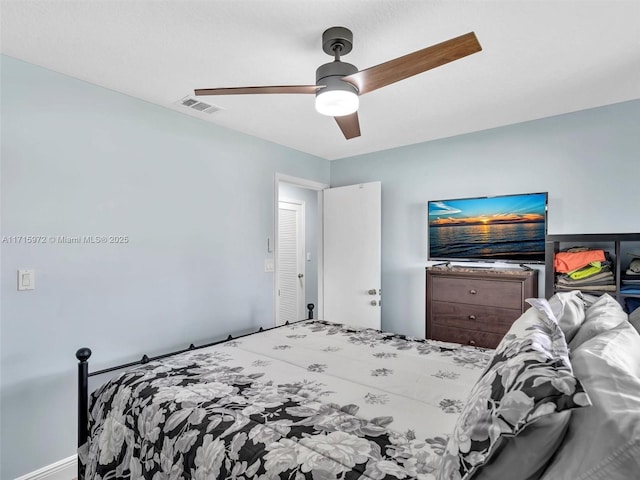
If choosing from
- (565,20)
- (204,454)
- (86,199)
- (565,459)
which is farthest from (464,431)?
(86,199)

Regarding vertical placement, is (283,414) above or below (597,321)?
below

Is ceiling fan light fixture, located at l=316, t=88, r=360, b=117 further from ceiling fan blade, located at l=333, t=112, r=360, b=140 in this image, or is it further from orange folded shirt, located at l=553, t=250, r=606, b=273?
orange folded shirt, located at l=553, t=250, r=606, b=273

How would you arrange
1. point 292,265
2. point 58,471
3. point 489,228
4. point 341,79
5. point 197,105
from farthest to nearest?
1. point 292,265
2. point 489,228
3. point 197,105
4. point 58,471
5. point 341,79

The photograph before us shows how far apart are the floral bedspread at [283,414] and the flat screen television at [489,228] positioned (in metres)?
1.38

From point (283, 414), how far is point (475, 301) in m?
2.16

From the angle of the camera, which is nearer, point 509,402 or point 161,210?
point 509,402

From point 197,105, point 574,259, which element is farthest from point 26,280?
point 574,259

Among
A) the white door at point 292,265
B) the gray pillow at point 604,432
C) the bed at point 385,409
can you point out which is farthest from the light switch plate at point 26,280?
the white door at point 292,265

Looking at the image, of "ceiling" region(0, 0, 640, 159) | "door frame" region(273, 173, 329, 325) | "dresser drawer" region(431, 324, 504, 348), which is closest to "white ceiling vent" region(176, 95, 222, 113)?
"ceiling" region(0, 0, 640, 159)

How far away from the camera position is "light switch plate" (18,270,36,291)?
1.98 m

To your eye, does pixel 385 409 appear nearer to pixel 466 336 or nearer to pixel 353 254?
pixel 466 336

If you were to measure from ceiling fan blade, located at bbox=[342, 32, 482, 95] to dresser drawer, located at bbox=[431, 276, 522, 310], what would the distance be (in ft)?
6.28

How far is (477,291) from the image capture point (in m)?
2.89

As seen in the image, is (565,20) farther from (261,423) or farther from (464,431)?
(261,423)
